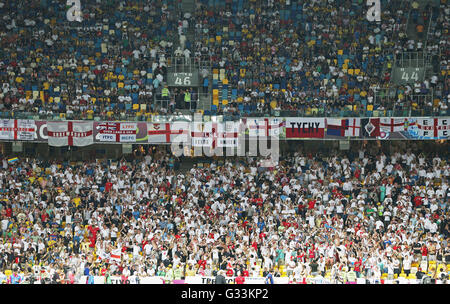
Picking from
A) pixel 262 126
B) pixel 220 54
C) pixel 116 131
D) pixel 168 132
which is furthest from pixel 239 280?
pixel 220 54

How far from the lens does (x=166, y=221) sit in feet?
89.0

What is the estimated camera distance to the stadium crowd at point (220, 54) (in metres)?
31.2

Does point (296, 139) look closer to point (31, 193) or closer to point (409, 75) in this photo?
point (409, 75)

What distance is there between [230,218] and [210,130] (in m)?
4.22

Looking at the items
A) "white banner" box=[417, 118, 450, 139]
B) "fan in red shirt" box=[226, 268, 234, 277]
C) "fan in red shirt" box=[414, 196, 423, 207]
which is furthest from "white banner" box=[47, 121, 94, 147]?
"white banner" box=[417, 118, 450, 139]

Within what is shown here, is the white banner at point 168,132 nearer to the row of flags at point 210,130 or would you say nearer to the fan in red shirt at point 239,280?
the row of flags at point 210,130

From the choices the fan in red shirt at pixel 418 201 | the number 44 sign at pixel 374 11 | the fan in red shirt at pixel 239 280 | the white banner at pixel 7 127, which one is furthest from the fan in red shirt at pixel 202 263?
the number 44 sign at pixel 374 11

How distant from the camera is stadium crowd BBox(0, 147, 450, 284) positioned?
24906mm

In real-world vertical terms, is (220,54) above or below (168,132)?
Answer: above

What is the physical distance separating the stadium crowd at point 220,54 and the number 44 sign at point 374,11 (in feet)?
0.79

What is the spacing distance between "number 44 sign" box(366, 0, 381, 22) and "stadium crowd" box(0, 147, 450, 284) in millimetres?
7094

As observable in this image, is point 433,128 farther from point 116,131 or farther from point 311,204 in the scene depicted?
point 116,131

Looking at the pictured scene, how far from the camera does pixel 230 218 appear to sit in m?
27.3
